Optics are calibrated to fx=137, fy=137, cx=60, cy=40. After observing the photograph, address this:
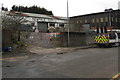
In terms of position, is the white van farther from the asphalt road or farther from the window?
the asphalt road

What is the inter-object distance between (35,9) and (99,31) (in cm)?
5120

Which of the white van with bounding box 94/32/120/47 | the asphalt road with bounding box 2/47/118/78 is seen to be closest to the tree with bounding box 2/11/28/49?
the asphalt road with bounding box 2/47/118/78

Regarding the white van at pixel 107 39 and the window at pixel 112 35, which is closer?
the white van at pixel 107 39

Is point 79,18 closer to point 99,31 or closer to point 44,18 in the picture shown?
point 44,18

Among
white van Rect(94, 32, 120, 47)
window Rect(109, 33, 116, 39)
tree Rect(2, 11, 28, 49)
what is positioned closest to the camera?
tree Rect(2, 11, 28, 49)

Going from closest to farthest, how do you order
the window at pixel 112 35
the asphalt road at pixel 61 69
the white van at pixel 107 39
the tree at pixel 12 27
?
the asphalt road at pixel 61 69 < the tree at pixel 12 27 < the white van at pixel 107 39 < the window at pixel 112 35

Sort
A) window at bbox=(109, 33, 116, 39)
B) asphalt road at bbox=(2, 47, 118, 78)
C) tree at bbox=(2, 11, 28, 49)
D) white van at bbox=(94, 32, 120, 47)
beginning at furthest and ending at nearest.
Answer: window at bbox=(109, 33, 116, 39)
white van at bbox=(94, 32, 120, 47)
tree at bbox=(2, 11, 28, 49)
asphalt road at bbox=(2, 47, 118, 78)

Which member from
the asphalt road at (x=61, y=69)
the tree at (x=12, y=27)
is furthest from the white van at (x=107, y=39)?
the tree at (x=12, y=27)

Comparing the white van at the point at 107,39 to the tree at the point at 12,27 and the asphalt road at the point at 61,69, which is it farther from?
the tree at the point at 12,27

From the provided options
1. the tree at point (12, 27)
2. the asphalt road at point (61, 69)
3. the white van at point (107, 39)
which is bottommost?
the asphalt road at point (61, 69)

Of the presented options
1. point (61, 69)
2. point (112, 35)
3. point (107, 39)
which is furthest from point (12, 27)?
point (112, 35)

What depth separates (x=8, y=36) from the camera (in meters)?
14.9

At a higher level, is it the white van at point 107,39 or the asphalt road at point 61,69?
the white van at point 107,39

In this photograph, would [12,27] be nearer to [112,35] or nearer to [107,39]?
[107,39]
